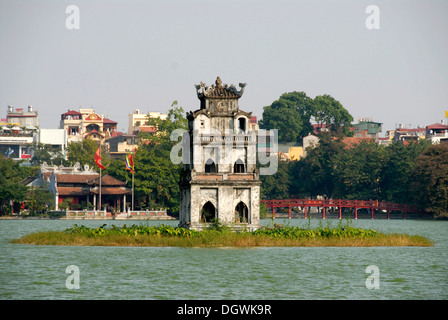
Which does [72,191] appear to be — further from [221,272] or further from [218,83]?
[221,272]

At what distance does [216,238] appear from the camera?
40656 millimetres

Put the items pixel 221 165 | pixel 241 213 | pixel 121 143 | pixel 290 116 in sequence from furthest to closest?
pixel 121 143
pixel 290 116
pixel 241 213
pixel 221 165

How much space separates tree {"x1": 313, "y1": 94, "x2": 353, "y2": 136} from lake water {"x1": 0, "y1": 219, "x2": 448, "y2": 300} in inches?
3294

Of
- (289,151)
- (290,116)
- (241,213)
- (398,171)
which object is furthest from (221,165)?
(290,116)

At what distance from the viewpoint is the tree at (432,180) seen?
7750 cm

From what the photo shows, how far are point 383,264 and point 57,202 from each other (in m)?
53.8

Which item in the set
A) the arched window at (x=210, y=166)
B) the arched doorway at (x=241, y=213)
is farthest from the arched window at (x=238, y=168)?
the arched doorway at (x=241, y=213)

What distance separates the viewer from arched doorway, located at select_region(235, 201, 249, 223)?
4338cm

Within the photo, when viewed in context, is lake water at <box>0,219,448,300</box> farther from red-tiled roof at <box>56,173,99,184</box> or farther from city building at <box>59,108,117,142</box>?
city building at <box>59,108,117,142</box>

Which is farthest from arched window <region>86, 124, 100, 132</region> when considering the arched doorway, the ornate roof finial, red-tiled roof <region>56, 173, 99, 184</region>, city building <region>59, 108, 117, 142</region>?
the arched doorway

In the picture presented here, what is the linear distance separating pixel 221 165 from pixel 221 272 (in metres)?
10.5

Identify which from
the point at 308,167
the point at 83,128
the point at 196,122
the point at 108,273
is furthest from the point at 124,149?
the point at 108,273

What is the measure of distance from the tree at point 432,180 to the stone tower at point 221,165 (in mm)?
38632

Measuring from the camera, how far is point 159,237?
41312 mm
